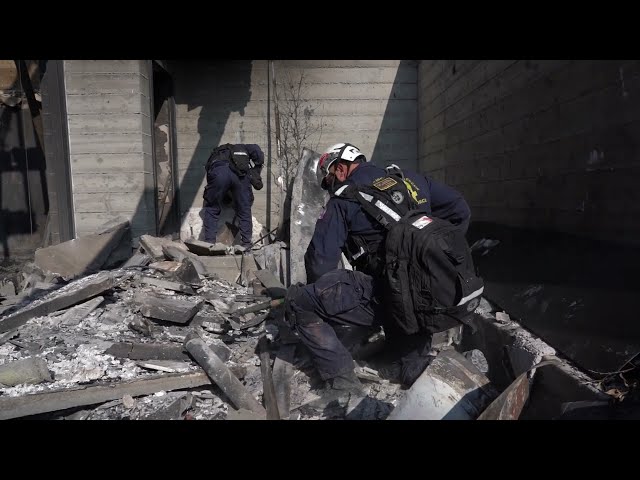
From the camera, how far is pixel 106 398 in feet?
9.32

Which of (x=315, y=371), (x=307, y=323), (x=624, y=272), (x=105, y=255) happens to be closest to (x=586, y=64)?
(x=624, y=272)

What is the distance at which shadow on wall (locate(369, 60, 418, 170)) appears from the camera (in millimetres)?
9094

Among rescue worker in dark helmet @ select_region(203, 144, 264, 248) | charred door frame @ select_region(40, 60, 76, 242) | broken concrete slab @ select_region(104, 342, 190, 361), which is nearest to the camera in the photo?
broken concrete slab @ select_region(104, 342, 190, 361)

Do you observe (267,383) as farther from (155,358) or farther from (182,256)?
(182,256)

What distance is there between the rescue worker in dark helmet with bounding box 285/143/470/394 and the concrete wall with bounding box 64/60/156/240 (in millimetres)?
5094

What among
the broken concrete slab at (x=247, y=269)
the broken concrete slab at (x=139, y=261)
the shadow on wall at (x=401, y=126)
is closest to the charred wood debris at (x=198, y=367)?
the broken concrete slab at (x=139, y=261)

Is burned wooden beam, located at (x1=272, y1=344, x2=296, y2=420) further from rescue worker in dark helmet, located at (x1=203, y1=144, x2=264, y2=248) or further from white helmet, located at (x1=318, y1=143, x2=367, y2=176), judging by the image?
rescue worker in dark helmet, located at (x1=203, y1=144, x2=264, y2=248)

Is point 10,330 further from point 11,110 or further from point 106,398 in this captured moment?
point 11,110

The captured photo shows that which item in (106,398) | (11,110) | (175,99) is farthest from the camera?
(175,99)

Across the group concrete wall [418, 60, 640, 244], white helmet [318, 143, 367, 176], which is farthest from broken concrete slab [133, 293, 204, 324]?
concrete wall [418, 60, 640, 244]

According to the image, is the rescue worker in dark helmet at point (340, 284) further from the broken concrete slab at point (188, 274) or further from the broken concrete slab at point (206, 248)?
the broken concrete slab at point (206, 248)

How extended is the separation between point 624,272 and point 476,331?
133 centimetres

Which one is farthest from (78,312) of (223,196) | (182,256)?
(223,196)

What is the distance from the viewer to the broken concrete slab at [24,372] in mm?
2928
